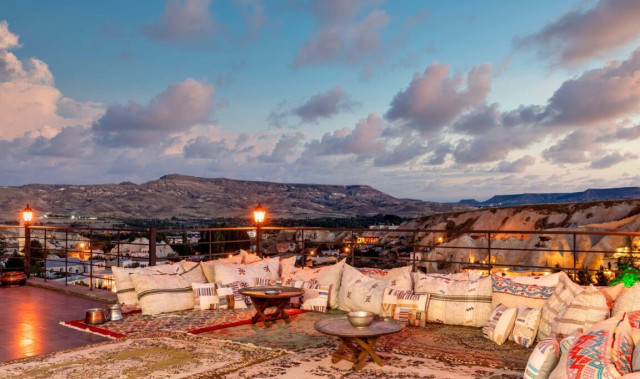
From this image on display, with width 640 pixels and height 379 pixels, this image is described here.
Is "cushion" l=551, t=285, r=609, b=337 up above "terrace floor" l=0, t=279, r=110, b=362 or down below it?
above

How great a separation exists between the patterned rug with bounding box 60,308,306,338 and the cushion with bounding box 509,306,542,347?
228cm

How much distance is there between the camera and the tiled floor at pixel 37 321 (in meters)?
4.58

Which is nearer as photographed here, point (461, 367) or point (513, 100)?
point (461, 367)

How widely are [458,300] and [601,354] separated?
3.16 m

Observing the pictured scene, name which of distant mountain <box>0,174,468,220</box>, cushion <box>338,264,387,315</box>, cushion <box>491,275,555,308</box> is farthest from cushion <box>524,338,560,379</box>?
distant mountain <box>0,174,468,220</box>

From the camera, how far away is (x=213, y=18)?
35.0 feet

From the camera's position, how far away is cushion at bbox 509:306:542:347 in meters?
4.27

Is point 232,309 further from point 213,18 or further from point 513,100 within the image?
point 513,100

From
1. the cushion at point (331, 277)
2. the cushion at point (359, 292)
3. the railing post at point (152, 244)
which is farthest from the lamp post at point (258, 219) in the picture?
the cushion at point (359, 292)

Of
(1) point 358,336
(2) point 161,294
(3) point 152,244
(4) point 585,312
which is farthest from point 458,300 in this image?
(3) point 152,244

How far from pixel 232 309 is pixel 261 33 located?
859 centimetres

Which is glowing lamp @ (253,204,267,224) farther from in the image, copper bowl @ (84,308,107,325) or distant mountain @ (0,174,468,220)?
distant mountain @ (0,174,468,220)

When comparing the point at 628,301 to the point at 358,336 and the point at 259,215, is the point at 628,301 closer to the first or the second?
the point at 358,336

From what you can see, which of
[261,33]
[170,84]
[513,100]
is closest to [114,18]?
[261,33]
